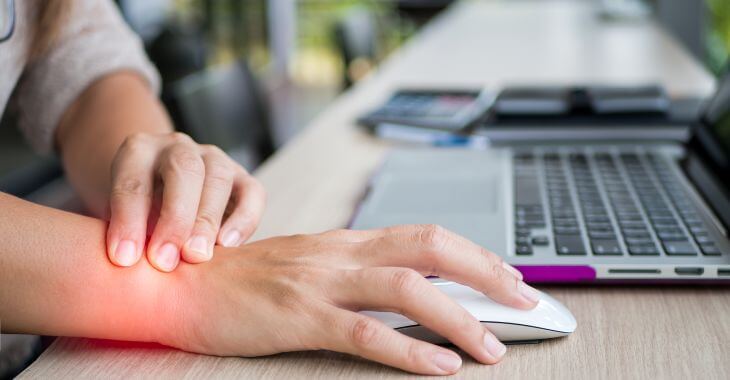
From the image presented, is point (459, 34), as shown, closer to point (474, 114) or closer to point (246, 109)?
point (246, 109)

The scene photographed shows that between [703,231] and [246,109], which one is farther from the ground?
[703,231]

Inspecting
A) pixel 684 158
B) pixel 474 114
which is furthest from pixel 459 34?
pixel 684 158

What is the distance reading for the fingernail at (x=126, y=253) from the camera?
0.62m

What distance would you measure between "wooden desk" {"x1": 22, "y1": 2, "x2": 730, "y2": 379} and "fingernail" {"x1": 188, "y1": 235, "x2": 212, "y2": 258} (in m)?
0.08

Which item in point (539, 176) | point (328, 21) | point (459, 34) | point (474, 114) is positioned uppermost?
point (539, 176)

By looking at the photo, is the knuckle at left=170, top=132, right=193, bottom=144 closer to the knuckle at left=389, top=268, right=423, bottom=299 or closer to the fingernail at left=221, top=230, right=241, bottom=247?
the fingernail at left=221, top=230, right=241, bottom=247

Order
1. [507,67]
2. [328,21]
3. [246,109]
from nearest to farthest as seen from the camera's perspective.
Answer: [246,109] → [507,67] → [328,21]

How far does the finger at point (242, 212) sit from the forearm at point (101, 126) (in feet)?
0.76

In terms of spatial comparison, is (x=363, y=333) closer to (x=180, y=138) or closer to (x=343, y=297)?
(x=343, y=297)

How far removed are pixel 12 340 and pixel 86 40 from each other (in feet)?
1.22

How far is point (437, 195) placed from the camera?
90 cm

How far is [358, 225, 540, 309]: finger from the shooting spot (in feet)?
1.97

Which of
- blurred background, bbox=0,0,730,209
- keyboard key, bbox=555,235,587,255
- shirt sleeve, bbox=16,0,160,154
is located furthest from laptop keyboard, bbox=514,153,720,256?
blurred background, bbox=0,0,730,209

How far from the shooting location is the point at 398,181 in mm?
957
